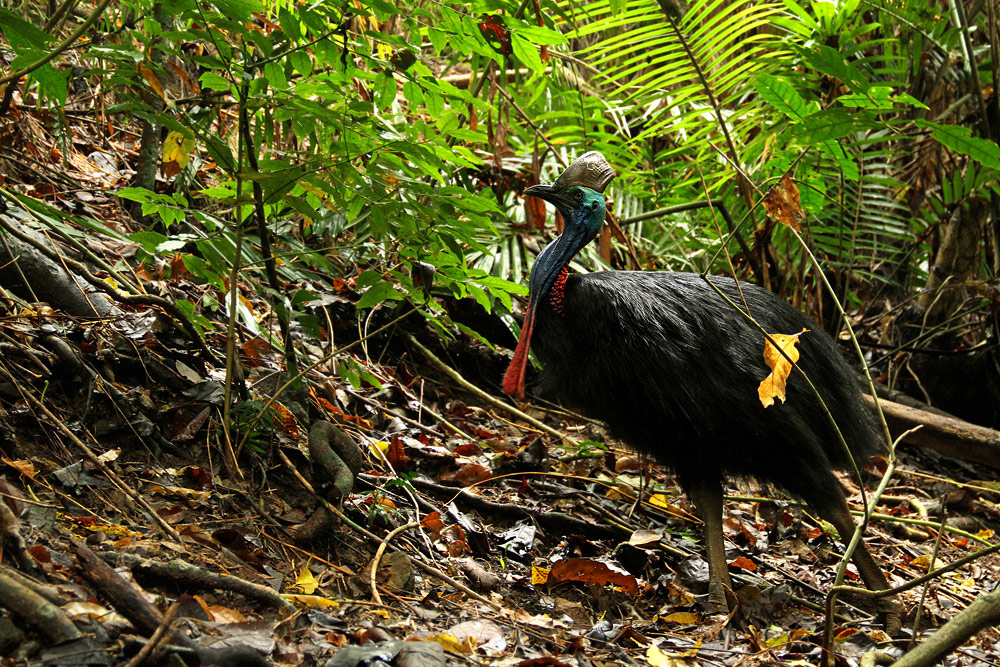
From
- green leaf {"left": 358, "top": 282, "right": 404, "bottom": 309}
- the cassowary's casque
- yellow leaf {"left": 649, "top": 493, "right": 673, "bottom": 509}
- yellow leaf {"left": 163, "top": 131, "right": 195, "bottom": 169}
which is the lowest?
yellow leaf {"left": 649, "top": 493, "right": 673, "bottom": 509}

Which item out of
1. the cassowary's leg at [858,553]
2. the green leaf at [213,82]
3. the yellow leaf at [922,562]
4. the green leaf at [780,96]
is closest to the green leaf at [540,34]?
the green leaf at [213,82]

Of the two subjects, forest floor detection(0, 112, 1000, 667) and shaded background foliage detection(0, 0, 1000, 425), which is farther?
shaded background foliage detection(0, 0, 1000, 425)

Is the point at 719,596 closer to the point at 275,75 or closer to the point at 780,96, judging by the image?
the point at 780,96

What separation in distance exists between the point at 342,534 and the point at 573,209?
1.62 metres

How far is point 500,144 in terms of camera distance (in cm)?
407

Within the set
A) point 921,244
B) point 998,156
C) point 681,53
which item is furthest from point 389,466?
point 921,244

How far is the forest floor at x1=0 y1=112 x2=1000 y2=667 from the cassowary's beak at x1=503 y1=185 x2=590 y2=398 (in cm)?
55

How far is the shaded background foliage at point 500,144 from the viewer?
2.37 m

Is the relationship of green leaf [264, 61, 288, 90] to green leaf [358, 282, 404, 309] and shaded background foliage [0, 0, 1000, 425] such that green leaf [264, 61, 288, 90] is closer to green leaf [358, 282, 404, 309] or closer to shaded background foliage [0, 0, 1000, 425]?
shaded background foliage [0, 0, 1000, 425]

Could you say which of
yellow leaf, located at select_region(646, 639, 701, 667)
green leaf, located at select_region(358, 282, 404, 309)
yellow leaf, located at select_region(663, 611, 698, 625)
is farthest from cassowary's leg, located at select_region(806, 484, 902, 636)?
green leaf, located at select_region(358, 282, 404, 309)

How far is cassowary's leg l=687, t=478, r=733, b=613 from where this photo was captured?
3.11 meters

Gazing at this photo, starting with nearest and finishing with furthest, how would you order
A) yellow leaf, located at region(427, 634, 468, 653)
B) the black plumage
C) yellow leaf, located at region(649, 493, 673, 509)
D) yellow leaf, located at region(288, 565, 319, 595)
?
1. yellow leaf, located at region(427, 634, 468, 653)
2. yellow leaf, located at region(288, 565, 319, 595)
3. the black plumage
4. yellow leaf, located at region(649, 493, 673, 509)

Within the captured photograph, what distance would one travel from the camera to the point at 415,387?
4391 millimetres

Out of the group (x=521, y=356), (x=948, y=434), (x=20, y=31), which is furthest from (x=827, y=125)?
(x=948, y=434)
